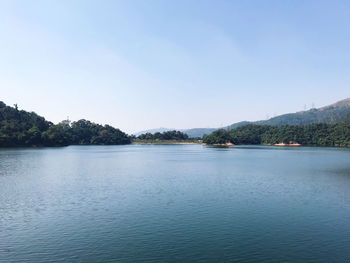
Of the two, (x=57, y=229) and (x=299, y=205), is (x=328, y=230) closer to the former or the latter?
(x=299, y=205)

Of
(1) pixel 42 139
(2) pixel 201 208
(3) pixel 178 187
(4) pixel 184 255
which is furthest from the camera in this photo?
(1) pixel 42 139

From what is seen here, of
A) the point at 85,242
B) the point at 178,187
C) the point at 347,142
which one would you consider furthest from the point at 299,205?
the point at 347,142

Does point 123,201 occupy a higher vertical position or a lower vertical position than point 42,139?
lower

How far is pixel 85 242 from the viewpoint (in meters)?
16.5

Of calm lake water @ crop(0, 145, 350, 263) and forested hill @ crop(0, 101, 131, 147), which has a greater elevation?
forested hill @ crop(0, 101, 131, 147)

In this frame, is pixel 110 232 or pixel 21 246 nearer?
pixel 21 246

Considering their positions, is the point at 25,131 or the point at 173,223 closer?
the point at 173,223

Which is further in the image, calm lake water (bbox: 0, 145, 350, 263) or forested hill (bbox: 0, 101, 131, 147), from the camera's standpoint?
forested hill (bbox: 0, 101, 131, 147)

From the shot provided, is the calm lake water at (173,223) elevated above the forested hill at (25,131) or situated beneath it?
situated beneath

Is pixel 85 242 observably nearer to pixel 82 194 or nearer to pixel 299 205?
pixel 82 194

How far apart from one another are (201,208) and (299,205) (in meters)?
9.86

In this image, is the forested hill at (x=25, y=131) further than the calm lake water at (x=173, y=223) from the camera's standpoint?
Yes

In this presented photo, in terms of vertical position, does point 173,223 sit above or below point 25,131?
below

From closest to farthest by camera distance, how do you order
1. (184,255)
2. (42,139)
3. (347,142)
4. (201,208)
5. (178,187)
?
(184,255), (201,208), (178,187), (42,139), (347,142)
